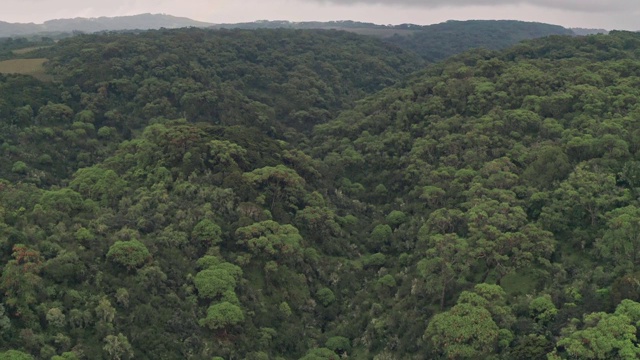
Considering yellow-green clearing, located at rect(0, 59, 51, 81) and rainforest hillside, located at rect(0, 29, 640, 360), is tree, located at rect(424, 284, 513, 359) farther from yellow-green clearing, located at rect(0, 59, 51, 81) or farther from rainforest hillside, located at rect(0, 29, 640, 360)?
yellow-green clearing, located at rect(0, 59, 51, 81)

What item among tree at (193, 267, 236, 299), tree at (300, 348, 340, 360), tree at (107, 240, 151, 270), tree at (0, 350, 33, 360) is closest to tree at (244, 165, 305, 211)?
tree at (193, 267, 236, 299)

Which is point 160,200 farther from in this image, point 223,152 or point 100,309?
point 100,309

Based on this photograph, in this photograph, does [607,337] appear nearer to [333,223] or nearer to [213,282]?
[213,282]

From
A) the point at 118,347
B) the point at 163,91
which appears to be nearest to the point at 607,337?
the point at 118,347

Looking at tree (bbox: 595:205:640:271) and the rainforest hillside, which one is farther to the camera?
tree (bbox: 595:205:640:271)

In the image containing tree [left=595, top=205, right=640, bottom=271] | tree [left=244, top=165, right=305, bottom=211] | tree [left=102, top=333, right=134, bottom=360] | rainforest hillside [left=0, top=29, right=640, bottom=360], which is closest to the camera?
tree [left=102, top=333, right=134, bottom=360]

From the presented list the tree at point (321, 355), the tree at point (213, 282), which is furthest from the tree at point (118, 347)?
the tree at point (321, 355)

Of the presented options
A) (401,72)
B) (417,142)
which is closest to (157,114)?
(417,142)
